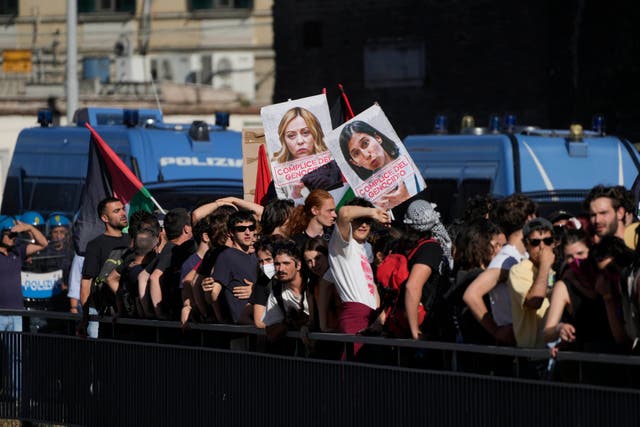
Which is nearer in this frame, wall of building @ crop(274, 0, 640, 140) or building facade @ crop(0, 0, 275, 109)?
wall of building @ crop(274, 0, 640, 140)

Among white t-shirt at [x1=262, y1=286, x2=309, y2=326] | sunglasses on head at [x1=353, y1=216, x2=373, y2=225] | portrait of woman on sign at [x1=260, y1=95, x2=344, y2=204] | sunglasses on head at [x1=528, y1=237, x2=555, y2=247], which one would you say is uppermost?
portrait of woman on sign at [x1=260, y1=95, x2=344, y2=204]

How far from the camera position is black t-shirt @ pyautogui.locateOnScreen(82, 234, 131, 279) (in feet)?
43.8

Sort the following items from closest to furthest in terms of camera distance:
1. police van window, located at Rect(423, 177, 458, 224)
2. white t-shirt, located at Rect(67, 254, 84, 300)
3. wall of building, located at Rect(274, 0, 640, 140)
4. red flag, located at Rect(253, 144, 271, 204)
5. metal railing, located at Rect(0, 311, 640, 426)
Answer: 1. metal railing, located at Rect(0, 311, 640, 426)
2. red flag, located at Rect(253, 144, 271, 204)
3. white t-shirt, located at Rect(67, 254, 84, 300)
4. police van window, located at Rect(423, 177, 458, 224)
5. wall of building, located at Rect(274, 0, 640, 140)

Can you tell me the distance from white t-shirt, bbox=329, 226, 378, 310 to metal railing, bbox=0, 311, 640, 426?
284mm

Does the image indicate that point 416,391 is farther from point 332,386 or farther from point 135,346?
point 135,346

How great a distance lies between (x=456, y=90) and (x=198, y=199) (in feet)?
95.1

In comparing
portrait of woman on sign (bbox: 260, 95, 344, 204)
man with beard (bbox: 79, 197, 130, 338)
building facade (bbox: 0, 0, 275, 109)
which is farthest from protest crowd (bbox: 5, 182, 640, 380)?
building facade (bbox: 0, 0, 275, 109)

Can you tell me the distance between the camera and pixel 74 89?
102 feet

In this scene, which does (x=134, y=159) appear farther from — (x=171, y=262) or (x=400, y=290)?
(x=400, y=290)

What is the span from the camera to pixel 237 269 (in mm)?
11117

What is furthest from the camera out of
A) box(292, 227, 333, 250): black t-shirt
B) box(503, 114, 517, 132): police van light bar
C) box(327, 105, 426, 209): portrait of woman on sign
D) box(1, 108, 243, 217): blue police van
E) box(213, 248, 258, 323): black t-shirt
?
box(1, 108, 243, 217): blue police van

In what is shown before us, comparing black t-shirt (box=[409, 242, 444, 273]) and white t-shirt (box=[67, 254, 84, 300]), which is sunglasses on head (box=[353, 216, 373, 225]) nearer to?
black t-shirt (box=[409, 242, 444, 273])

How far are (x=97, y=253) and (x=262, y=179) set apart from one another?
1.47 metres

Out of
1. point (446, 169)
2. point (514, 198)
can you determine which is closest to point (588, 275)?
point (514, 198)
